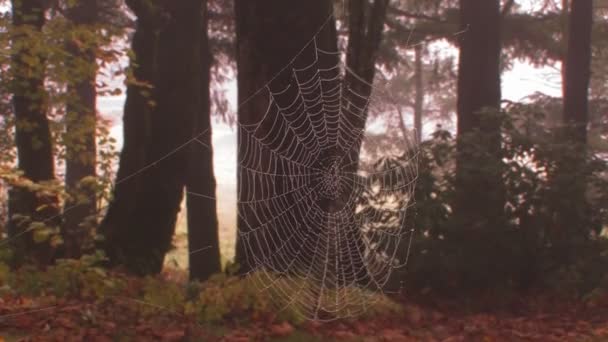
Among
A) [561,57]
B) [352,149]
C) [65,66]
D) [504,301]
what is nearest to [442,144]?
[504,301]

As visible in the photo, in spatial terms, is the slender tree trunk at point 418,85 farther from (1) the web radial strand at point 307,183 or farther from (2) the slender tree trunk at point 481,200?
(1) the web radial strand at point 307,183

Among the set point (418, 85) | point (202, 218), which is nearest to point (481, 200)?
point (202, 218)

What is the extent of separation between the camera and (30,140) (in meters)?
7.99

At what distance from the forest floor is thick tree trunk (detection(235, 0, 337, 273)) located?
4.66 feet

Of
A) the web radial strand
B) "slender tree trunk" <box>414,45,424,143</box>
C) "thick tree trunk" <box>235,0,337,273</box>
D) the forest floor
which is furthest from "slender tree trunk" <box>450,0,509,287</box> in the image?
"slender tree trunk" <box>414,45,424,143</box>

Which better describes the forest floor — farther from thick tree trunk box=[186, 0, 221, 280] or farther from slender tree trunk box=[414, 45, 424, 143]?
slender tree trunk box=[414, 45, 424, 143]

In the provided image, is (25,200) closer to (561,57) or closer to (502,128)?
(502,128)

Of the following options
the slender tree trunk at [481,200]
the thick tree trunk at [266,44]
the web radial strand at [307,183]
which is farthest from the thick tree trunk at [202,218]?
the slender tree trunk at [481,200]

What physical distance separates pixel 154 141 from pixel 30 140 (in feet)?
5.08

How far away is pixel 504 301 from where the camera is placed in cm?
805

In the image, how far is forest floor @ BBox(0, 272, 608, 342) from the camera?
4.53 meters

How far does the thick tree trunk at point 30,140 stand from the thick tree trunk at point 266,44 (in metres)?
2.03

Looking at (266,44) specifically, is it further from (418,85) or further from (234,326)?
(418,85)

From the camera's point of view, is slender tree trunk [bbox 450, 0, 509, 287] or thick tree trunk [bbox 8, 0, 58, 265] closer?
thick tree trunk [bbox 8, 0, 58, 265]
